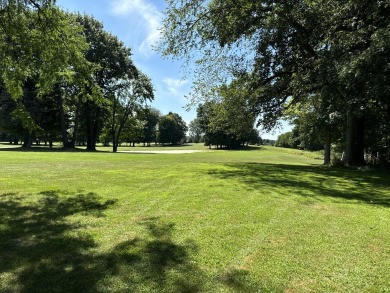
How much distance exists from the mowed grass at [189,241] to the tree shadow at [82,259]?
1 cm

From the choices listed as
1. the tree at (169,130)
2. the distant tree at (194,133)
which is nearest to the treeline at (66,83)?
the tree at (169,130)

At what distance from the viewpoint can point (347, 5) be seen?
40.7ft

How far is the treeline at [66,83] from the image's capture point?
26.4ft

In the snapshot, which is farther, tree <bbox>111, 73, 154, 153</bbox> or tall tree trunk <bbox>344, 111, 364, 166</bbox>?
tree <bbox>111, 73, 154, 153</bbox>

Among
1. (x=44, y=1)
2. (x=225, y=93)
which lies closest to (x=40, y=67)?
(x=44, y=1)

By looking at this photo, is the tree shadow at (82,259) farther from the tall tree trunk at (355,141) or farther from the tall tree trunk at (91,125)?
the tall tree trunk at (91,125)

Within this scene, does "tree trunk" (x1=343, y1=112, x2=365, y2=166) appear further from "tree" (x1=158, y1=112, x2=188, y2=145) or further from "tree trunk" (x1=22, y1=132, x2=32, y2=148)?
"tree" (x1=158, y1=112, x2=188, y2=145)

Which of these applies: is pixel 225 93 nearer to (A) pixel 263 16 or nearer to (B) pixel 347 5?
(A) pixel 263 16

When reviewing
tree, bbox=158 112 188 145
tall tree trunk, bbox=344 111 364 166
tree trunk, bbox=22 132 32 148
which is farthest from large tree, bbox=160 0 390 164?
tree, bbox=158 112 188 145

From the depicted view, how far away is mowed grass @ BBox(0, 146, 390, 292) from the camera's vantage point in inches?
133

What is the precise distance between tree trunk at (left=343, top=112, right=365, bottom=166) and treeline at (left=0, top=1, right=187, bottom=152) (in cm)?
1504

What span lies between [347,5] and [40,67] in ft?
40.0

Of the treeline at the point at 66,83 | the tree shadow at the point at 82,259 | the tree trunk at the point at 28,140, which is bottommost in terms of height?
the tree shadow at the point at 82,259

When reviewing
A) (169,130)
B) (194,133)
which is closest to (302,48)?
(169,130)
